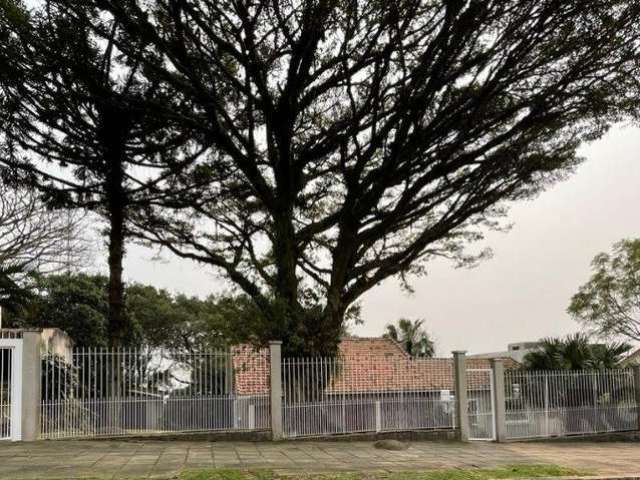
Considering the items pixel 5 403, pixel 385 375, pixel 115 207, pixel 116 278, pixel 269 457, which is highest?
pixel 115 207

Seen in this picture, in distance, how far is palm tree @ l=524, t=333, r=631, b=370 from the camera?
18.6 m

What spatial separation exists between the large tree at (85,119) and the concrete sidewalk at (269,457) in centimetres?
595

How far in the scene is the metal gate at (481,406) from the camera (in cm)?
1664

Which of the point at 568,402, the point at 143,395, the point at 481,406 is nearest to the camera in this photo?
the point at 143,395

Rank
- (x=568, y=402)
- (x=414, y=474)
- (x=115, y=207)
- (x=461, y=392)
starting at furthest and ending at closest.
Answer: (x=115, y=207) → (x=568, y=402) → (x=461, y=392) → (x=414, y=474)

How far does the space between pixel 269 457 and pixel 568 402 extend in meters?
8.77

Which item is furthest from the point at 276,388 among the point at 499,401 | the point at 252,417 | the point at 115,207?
the point at 115,207

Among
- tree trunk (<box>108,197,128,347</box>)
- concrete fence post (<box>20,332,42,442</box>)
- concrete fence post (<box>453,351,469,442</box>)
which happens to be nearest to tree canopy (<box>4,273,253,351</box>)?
tree trunk (<box>108,197,128,347</box>)

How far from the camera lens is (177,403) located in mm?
14602

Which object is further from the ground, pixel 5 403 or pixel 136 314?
pixel 136 314

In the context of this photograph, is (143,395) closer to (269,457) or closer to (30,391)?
(30,391)

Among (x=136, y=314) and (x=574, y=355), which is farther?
(x=136, y=314)

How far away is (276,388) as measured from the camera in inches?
600

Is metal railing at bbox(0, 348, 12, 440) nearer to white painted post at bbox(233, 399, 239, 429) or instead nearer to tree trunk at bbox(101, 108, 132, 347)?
white painted post at bbox(233, 399, 239, 429)
